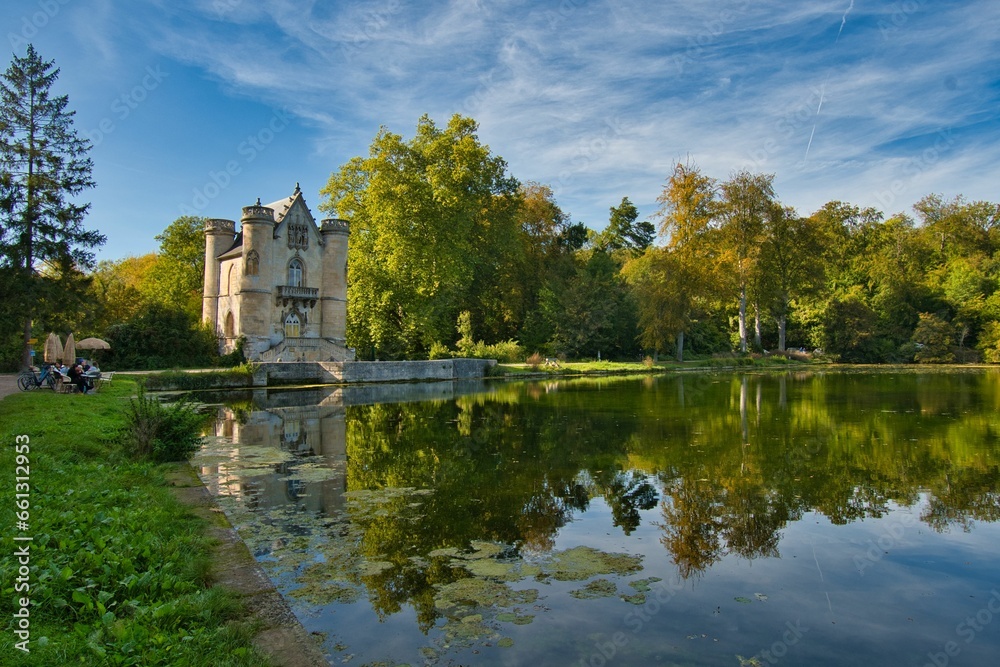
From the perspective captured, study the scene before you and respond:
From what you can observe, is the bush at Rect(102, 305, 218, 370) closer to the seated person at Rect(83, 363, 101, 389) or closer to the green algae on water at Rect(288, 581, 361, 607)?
the seated person at Rect(83, 363, 101, 389)

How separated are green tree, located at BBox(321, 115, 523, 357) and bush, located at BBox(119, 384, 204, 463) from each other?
2721 centimetres

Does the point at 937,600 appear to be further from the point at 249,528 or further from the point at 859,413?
the point at 859,413

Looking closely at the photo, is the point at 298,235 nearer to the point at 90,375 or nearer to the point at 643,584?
the point at 90,375

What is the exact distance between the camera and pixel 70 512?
5.65 m

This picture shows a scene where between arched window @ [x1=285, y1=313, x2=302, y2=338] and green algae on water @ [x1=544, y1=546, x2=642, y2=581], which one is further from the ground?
arched window @ [x1=285, y1=313, x2=302, y2=338]

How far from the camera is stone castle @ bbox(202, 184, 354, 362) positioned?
35844 mm

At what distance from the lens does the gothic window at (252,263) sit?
35812 mm

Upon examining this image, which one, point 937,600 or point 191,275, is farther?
point 191,275

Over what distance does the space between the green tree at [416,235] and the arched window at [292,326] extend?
4.02 m

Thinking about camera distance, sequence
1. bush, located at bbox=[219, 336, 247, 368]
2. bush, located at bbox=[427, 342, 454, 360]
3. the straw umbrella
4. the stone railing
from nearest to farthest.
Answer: the straw umbrella → bush, located at bbox=[219, 336, 247, 368] → the stone railing → bush, located at bbox=[427, 342, 454, 360]

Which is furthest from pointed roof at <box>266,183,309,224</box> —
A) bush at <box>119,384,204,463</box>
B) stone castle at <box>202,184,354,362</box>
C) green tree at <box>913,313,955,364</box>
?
green tree at <box>913,313,955,364</box>

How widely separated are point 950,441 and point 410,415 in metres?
12.8

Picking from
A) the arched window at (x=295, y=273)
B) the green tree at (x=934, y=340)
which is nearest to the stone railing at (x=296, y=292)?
the arched window at (x=295, y=273)

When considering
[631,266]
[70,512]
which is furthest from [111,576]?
[631,266]
